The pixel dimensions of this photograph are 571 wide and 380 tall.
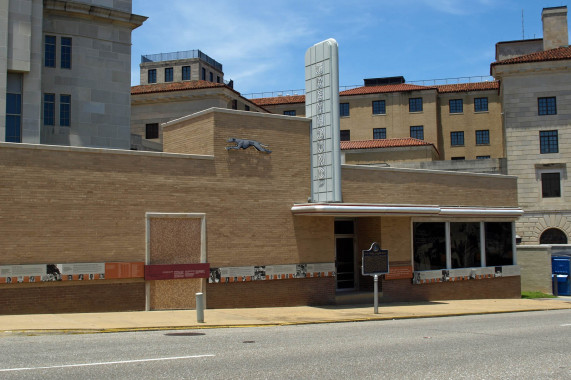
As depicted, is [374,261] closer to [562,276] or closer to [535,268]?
[562,276]

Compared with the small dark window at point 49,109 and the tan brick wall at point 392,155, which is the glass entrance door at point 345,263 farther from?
the tan brick wall at point 392,155

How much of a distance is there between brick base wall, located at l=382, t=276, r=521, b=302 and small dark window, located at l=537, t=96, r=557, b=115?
82.6ft

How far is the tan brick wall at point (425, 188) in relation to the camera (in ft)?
83.3

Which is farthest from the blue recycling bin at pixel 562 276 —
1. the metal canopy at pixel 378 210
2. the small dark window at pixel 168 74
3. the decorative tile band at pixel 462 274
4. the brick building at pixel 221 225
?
the small dark window at pixel 168 74

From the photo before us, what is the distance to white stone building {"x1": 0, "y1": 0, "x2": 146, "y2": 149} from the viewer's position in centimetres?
3131

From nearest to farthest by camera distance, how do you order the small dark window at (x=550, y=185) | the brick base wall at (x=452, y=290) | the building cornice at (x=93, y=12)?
the brick base wall at (x=452, y=290) → the building cornice at (x=93, y=12) → the small dark window at (x=550, y=185)

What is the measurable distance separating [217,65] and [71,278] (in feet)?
215

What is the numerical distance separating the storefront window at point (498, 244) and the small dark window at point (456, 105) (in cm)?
3982

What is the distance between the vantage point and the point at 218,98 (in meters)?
54.3

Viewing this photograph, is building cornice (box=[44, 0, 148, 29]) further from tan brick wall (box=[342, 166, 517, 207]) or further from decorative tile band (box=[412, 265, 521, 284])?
decorative tile band (box=[412, 265, 521, 284])

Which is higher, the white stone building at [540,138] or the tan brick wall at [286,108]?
the tan brick wall at [286,108]

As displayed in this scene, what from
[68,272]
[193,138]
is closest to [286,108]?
[193,138]

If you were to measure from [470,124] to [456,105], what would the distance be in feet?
8.29

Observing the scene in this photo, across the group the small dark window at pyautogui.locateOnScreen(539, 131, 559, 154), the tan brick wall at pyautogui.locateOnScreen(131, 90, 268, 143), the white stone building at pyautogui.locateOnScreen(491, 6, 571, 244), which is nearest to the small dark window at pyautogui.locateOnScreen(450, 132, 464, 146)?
the white stone building at pyautogui.locateOnScreen(491, 6, 571, 244)
